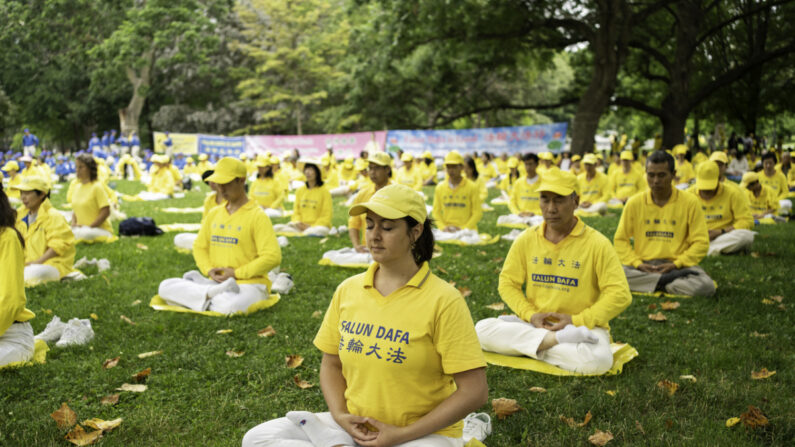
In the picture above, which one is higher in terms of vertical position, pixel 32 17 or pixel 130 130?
pixel 32 17

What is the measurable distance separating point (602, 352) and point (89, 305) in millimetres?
5370

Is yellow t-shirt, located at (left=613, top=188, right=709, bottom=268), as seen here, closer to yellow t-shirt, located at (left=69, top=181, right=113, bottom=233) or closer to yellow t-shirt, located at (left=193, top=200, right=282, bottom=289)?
yellow t-shirt, located at (left=193, top=200, right=282, bottom=289)

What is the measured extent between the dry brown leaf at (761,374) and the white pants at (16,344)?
568 cm

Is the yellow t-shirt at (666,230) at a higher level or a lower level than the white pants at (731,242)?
higher

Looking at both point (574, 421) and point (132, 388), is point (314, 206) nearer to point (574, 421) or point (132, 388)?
point (132, 388)

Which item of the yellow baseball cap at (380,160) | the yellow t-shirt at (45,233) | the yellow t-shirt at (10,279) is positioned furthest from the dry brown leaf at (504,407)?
the yellow t-shirt at (45,233)

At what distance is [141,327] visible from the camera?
20.6ft

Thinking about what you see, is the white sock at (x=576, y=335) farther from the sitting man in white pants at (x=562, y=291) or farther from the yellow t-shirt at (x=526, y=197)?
the yellow t-shirt at (x=526, y=197)

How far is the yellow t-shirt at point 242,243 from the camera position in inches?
268

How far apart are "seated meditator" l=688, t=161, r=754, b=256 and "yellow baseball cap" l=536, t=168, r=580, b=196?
4633 millimetres

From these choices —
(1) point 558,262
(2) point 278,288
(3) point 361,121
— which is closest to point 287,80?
(3) point 361,121

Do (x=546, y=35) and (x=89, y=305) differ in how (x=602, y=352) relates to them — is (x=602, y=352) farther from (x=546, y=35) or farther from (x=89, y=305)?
(x=546, y=35)

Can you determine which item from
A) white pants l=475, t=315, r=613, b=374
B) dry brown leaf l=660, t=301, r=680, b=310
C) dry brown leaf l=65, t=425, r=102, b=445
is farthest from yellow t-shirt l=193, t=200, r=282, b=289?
dry brown leaf l=660, t=301, r=680, b=310

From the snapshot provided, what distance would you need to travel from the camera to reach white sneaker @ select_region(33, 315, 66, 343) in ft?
19.1
